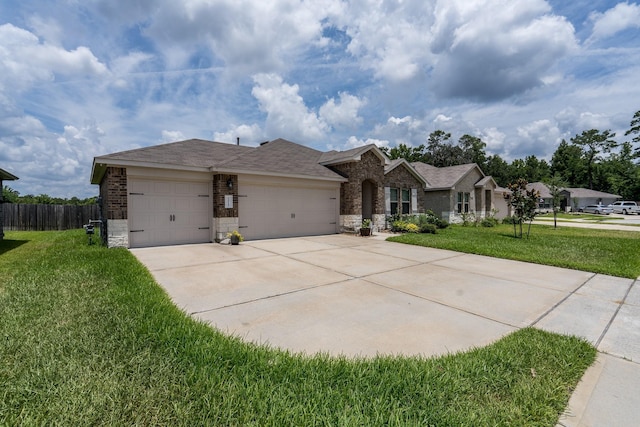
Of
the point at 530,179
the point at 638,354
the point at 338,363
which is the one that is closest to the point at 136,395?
the point at 338,363

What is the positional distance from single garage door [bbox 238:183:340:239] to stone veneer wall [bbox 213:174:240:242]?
0.41 meters

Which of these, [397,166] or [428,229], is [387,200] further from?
[428,229]

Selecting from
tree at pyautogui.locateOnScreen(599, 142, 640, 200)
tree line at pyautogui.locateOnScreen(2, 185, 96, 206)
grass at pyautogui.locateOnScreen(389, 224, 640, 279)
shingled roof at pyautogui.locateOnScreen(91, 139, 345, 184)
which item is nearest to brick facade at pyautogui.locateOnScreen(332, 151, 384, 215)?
shingled roof at pyautogui.locateOnScreen(91, 139, 345, 184)

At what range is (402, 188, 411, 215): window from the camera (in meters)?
17.2

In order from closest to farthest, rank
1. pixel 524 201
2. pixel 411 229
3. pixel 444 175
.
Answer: pixel 524 201
pixel 411 229
pixel 444 175

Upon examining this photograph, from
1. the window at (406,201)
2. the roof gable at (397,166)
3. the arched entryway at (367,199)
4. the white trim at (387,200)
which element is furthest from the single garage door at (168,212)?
the window at (406,201)

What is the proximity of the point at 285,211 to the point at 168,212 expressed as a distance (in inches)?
181

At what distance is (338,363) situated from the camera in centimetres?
275

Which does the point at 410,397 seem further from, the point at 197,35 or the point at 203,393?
the point at 197,35

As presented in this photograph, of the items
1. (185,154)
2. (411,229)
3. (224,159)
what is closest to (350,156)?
(411,229)

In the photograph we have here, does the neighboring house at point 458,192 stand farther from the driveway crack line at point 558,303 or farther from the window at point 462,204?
the driveway crack line at point 558,303

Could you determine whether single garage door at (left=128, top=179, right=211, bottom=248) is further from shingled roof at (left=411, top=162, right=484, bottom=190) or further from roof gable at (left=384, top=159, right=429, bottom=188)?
shingled roof at (left=411, top=162, right=484, bottom=190)

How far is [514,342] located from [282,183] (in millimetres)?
10533

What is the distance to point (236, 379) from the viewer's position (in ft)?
8.06
